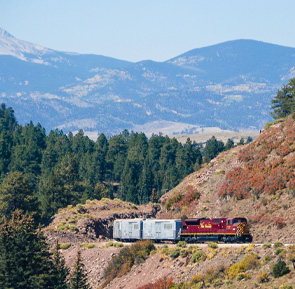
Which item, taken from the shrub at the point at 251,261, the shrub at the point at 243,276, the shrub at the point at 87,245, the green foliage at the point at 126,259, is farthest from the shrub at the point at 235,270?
the shrub at the point at 87,245

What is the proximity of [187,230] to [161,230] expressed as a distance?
3.41 m

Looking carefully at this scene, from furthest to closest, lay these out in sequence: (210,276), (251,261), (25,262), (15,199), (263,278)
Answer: (15,199) < (25,262) < (210,276) < (251,261) < (263,278)

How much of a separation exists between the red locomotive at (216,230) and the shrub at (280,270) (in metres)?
15.6

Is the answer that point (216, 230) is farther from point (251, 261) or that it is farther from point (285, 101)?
point (285, 101)

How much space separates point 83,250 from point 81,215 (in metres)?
18.0

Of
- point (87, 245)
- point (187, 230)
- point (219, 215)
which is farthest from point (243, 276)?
point (219, 215)

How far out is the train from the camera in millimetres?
64875

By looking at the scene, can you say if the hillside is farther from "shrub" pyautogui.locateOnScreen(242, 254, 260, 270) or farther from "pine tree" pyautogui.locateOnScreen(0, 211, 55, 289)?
"pine tree" pyautogui.locateOnScreen(0, 211, 55, 289)

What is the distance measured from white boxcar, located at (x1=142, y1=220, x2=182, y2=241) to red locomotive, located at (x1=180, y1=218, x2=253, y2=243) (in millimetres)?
716

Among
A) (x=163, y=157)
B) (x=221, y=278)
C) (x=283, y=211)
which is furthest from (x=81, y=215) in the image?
(x=163, y=157)

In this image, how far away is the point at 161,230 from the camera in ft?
234

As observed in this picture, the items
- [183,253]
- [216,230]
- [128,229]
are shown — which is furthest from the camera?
[128,229]

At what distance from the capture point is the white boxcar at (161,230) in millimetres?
69688

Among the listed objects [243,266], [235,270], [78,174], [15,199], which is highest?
[78,174]
